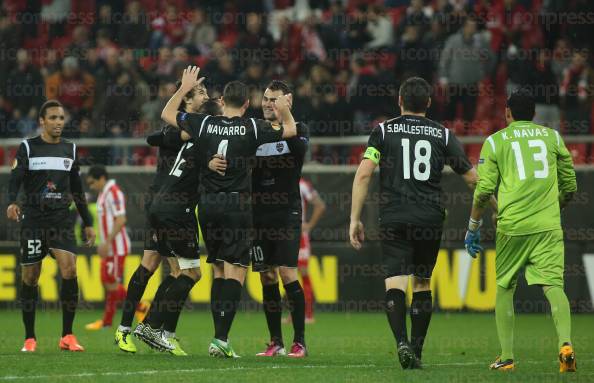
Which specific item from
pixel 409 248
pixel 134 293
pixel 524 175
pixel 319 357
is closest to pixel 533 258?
pixel 524 175

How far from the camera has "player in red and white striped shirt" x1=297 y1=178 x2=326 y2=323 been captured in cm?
1616

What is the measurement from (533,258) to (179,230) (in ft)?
11.3

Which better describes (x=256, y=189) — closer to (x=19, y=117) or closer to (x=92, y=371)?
(x=92, y=371)

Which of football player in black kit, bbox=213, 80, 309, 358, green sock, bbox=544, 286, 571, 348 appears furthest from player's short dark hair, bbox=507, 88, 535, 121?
football player in black kit, bbox=213, 80, 309, 358

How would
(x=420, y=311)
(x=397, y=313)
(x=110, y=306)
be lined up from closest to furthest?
1. (x=397, y=313)
2. (x=420, y=311)
3. (x=110, y=306)

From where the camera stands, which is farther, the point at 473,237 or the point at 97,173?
the point at 97,173

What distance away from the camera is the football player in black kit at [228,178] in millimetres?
9961

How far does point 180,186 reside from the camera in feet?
35.3

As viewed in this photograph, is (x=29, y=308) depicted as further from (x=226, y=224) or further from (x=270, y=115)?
(x=270, y=115)

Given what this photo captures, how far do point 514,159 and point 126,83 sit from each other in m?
12.2

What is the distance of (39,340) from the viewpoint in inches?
505

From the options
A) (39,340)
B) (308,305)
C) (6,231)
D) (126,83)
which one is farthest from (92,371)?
(126,83)

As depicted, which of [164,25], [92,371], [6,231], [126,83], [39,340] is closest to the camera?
[92,371]

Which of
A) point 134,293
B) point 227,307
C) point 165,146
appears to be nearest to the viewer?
point 227,307
